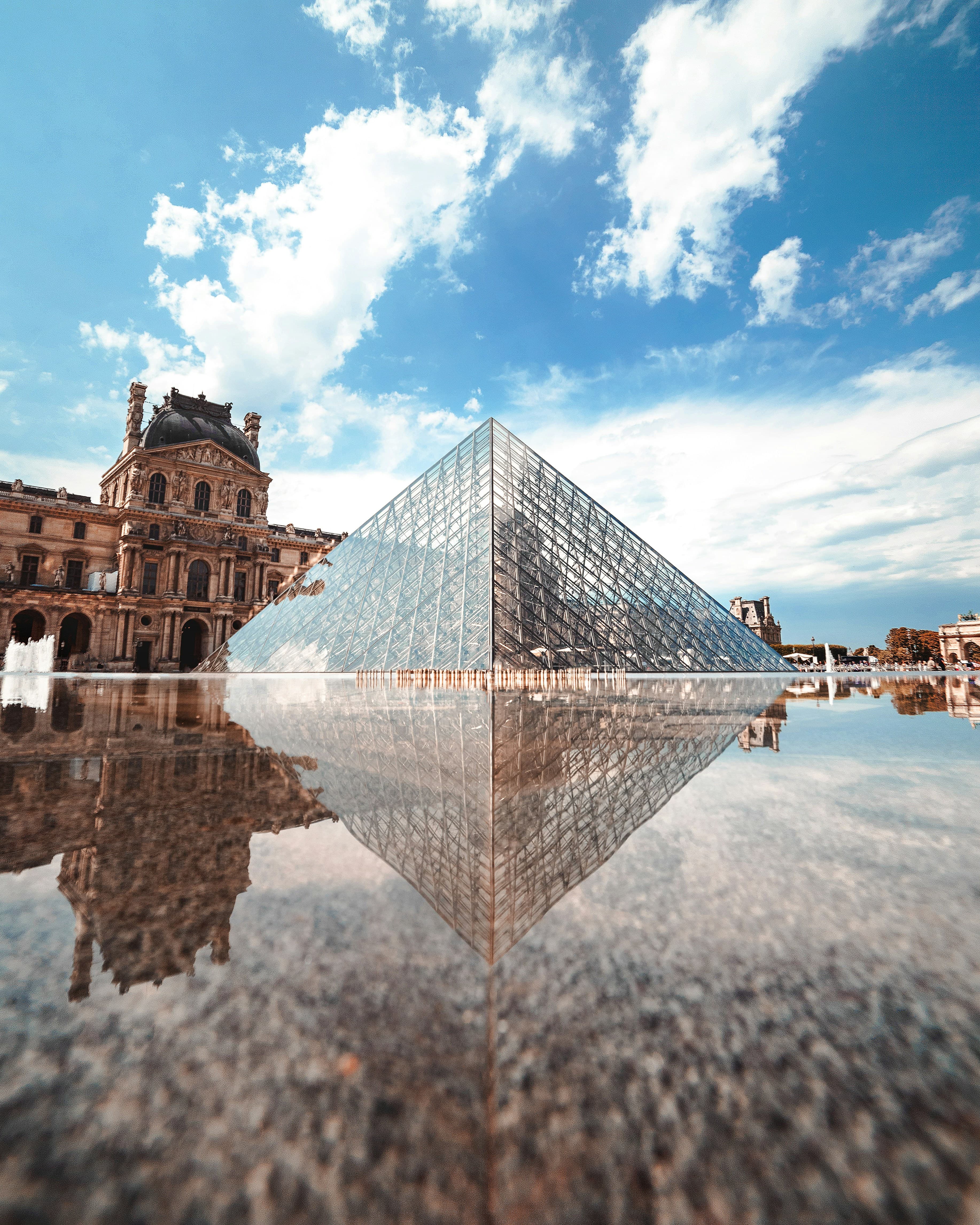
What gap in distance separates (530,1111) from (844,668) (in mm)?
71928

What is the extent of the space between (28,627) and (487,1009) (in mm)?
46635

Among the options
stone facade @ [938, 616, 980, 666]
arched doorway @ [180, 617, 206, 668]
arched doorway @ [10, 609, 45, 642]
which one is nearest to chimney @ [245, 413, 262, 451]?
arched doorway @ [180, 617, 206, 668]

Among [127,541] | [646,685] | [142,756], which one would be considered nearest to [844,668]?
[646,685]

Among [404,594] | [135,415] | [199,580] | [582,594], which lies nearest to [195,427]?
[135,415]

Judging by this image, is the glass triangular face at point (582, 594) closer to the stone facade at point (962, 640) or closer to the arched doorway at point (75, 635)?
the arched doorway at point (75, 635)

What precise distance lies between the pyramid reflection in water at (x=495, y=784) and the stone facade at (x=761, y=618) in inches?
2698

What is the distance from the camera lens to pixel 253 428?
49906 mm

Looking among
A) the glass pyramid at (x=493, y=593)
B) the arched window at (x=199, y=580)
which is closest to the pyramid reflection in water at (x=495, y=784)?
the glass pyramid at (x=493, y=593)

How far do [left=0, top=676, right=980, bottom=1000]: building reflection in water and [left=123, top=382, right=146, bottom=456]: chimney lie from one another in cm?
4368

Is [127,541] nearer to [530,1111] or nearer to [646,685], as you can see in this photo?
[646,685]

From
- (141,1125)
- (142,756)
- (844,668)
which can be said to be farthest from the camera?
(844,668)

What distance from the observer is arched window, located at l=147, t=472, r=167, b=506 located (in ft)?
132

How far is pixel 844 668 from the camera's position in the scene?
62.3 meters

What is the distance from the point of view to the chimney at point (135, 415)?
44.5 m
